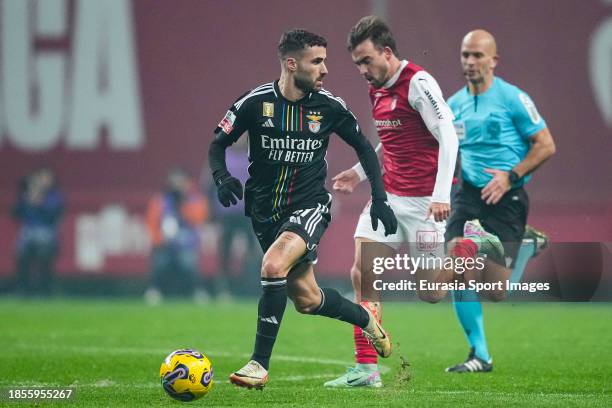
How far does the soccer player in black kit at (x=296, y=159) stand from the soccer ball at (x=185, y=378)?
89cm

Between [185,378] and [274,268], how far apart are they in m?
0.92

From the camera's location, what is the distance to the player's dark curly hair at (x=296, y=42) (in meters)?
8.12

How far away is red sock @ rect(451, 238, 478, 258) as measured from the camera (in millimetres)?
9461

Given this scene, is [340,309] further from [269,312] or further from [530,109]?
[530,109]

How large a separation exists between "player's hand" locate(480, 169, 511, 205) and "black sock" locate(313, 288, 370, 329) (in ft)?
5.71

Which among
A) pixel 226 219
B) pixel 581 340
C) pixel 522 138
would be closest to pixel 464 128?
pixel 522 138

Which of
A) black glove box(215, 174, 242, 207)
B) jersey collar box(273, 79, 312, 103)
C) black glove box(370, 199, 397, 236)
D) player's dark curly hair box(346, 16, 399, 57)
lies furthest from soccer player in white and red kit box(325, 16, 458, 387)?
black glove box(215, 174, 242, 207)

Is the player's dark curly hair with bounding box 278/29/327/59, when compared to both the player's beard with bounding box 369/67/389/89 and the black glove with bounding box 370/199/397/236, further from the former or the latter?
the black glove with bounding box 370/199/397/236

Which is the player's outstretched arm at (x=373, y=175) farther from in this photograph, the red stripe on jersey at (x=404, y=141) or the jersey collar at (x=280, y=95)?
the red stripe on jersey at (x=404, y=141)

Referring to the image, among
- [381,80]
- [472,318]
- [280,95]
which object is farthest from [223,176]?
[472,318]

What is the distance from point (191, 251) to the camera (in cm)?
2000

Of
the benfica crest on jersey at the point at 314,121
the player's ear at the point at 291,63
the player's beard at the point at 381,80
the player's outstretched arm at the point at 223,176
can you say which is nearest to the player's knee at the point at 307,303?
the player's outstretched arm at the point at 223,176

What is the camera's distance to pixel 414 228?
8906 millimetres

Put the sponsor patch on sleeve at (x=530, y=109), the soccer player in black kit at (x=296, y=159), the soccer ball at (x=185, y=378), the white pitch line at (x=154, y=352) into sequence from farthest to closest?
the white pitch line at (x=154, y=352), the sponsor patch on sleeve at (x=530, y=109), the soccer player in black kit at (x=296, y=159), the soccer ball at (x=185, y=378)
